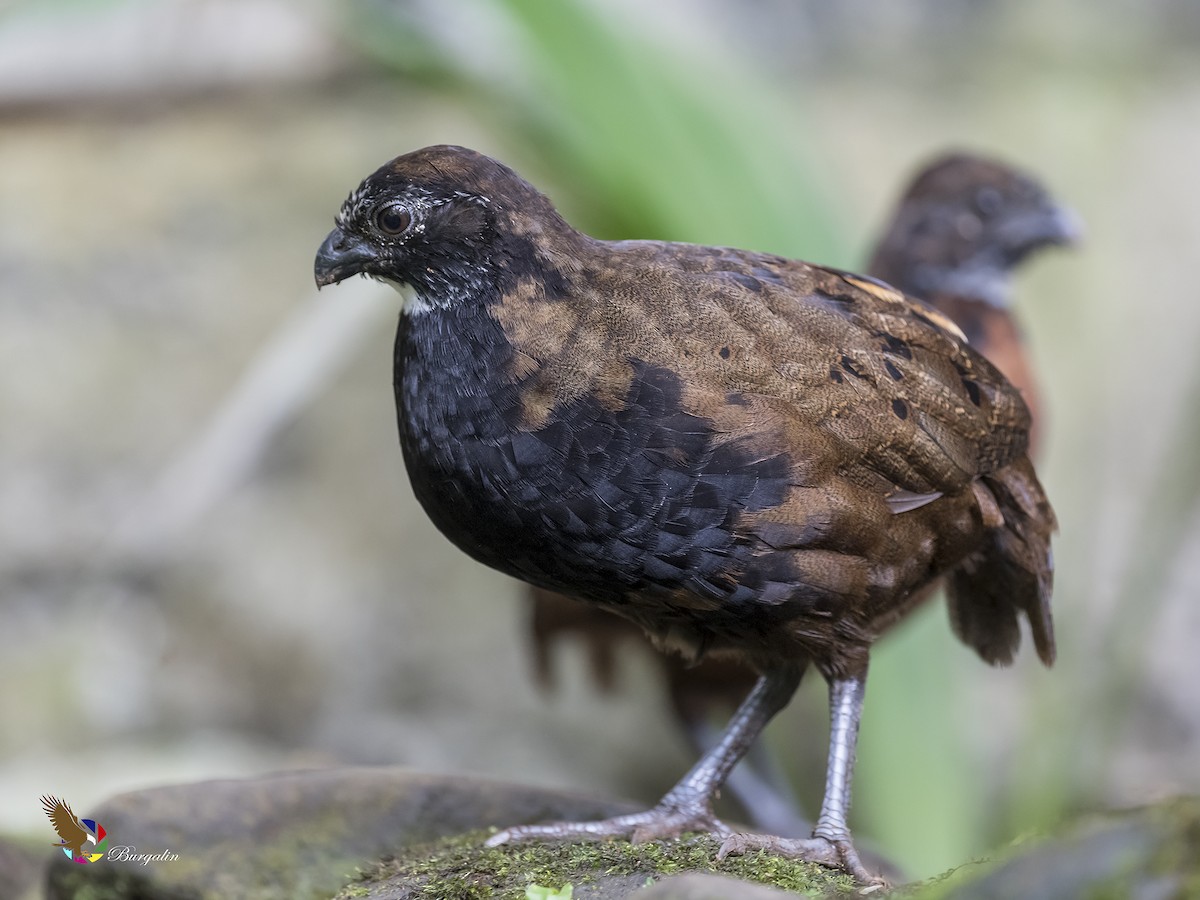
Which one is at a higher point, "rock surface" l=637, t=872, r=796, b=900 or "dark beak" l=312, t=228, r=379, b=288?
"dark beak" l=312, t=228, r=379, b=288

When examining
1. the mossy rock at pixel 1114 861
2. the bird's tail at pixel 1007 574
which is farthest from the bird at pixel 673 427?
the mossy rock at pixel 1114 861

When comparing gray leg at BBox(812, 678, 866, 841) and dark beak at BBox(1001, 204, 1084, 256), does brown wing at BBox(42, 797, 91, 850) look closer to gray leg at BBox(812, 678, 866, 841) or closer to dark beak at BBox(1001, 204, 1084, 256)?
gray leg at BBox(812, 678, 866, 841)

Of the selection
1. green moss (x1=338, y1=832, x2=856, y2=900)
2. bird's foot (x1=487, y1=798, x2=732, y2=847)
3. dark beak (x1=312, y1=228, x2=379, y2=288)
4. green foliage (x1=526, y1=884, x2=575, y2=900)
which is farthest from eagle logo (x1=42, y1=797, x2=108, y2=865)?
dark beak (x1=312, y1=228, x2=379, y2=288)

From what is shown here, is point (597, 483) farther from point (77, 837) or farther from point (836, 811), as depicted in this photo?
point (77, 837)

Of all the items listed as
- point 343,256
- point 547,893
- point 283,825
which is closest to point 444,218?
point 343,256

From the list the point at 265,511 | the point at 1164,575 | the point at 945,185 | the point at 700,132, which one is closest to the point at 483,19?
the point at 700,132

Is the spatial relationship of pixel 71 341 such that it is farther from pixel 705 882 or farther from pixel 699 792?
pixel 705 882
